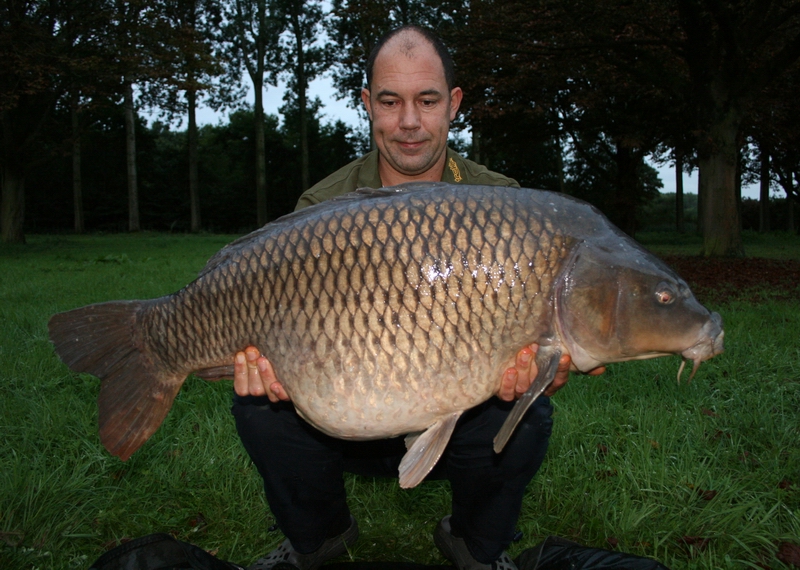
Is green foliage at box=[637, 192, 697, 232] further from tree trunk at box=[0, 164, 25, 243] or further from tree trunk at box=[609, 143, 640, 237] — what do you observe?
tree trunk at box=[0, 164, 25, 243]

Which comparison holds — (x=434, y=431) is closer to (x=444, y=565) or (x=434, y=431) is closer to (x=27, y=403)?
(x=444, y=565)

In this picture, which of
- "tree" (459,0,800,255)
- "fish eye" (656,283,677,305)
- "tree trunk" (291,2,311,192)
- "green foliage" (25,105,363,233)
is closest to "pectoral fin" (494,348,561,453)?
"fish eye" (656,283,677,305)

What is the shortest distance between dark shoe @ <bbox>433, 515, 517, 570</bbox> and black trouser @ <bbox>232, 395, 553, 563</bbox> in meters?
0.02

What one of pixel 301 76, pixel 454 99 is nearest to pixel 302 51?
pixel 301 76

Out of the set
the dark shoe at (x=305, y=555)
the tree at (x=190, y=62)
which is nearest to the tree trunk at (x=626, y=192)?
the tree at (x=190, y=62)

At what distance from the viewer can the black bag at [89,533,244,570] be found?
4.66ft

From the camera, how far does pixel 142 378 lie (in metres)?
1.63

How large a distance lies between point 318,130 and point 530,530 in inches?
1163

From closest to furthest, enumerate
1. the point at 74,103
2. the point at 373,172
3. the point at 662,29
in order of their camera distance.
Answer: the point at 373,172 → the point at 662,29 → the point at 74,103

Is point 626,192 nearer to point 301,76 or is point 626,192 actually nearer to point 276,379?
point 301,76

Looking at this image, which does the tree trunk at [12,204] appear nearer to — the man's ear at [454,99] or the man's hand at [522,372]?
the man's ear at [454,99]

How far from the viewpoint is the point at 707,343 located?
1.42 meters

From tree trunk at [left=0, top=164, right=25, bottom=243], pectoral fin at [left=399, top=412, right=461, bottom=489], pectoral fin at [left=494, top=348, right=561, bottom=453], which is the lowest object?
pectoral fin at [left=399, top=412, right=461, bottom=489]

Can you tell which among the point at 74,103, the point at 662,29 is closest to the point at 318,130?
the point at 74,103
